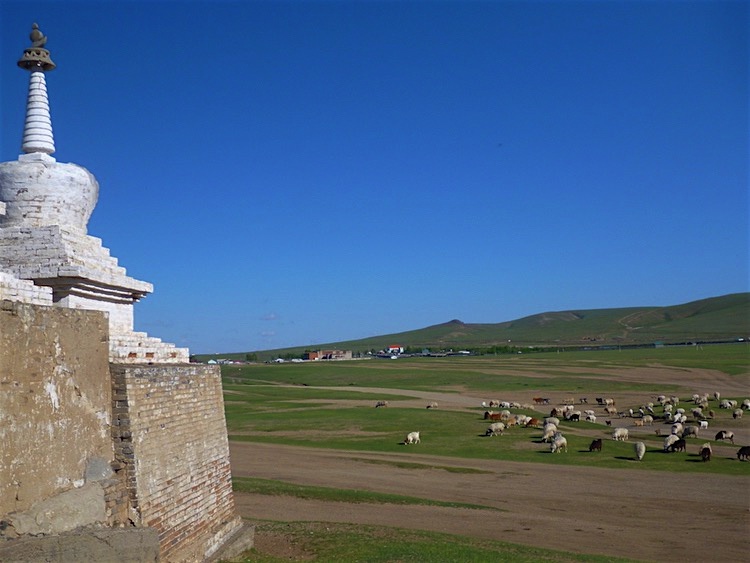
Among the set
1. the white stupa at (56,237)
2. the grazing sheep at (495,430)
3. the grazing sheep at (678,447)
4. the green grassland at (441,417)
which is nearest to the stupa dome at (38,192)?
the white stupa at (56,237)

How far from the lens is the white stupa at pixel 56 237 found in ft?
41.7

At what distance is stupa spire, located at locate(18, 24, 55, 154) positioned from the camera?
48.3 ft

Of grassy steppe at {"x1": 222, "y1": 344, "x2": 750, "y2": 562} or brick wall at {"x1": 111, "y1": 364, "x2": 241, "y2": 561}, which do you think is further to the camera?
grassy steppe at {"x1": 222, "y1": 344, "x2": 750, "y2": 562}

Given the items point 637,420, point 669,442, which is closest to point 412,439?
point 669,442

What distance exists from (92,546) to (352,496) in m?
15.9

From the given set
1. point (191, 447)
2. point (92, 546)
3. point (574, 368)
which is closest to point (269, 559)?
point (191, 447)

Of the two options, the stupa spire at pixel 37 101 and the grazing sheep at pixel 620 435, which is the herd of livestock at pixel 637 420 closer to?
the grazing sheep at pixel 620 435

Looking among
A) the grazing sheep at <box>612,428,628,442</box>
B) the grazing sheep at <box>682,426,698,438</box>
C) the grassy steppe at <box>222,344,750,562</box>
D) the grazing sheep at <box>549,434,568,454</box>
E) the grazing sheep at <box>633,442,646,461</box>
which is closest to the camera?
the grassy steppe at <box>222,344,750,562</box>

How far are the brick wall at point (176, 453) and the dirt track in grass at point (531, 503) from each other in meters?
2.98

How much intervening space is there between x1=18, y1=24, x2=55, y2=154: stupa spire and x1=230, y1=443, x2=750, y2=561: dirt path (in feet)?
40.1

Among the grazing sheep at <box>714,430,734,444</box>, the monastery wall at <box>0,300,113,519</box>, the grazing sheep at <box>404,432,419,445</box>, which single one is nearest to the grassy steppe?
the grazing sheep at <box>404,432,419,445</box>

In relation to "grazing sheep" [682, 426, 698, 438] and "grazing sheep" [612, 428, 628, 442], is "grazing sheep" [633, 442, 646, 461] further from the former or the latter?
"grazing sheep" [682, 426, 698, 438]

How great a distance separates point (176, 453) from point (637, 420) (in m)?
46.1

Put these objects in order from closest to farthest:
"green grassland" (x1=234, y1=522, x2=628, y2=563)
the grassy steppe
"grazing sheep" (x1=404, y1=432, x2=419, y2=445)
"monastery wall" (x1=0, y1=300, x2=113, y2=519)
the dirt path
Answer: "monastery wall" (x1=0, y1=300, x2=113, y2=519) < "green grassland" (x1=234, y1=522, x2=628, y2=563) < the grassy steppe < the dirt path < "grazing sheep" (x1=404, y1=432, x2=419, y2=445)
